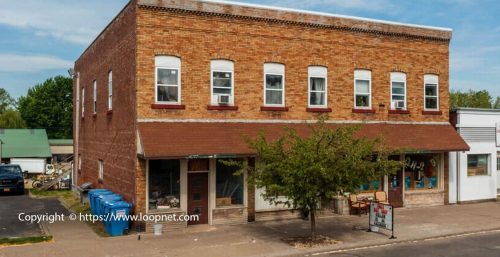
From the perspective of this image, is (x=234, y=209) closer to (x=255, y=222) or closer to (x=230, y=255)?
(x=255, y=222)

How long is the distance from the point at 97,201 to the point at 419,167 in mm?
14151

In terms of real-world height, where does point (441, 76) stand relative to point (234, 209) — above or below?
above

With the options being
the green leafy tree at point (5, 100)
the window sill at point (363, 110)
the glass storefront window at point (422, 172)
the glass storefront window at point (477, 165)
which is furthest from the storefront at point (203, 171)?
the green leafy tree at point (5, 100)

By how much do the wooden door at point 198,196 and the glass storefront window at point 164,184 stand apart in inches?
18.5

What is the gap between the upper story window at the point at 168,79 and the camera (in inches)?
700

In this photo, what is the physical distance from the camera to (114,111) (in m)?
20.4

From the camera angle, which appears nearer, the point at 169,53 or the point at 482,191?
the point at 169,53

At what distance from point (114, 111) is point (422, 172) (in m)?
14.0

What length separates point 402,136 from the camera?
21.7m

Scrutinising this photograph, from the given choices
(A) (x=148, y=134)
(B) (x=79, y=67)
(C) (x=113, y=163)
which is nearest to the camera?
(A) (x=148, y=134)

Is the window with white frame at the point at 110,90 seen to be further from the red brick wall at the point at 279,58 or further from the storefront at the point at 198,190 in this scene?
the storefront at the point at 198,190

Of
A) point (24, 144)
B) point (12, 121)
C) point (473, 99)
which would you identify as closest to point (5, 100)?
point (12, 121)

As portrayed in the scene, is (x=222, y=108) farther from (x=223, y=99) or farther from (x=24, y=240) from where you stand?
(x=24, y=240)

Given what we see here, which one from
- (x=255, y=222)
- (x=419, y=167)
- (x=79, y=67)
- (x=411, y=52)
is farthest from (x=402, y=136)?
(x=79, y=67)
